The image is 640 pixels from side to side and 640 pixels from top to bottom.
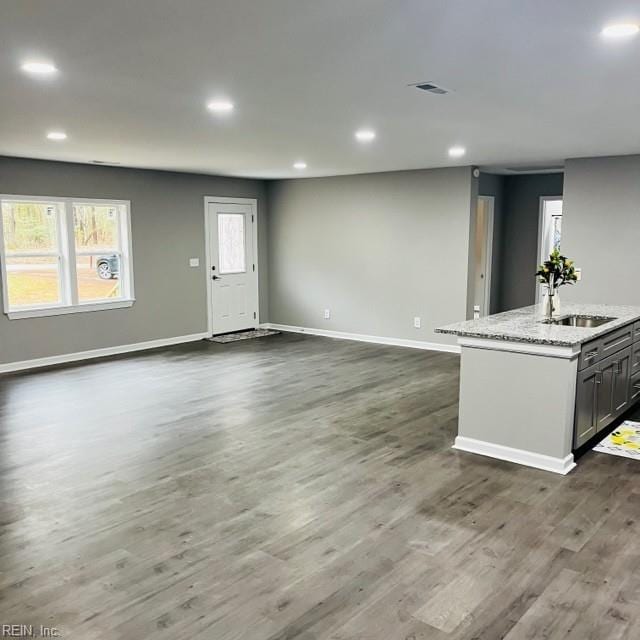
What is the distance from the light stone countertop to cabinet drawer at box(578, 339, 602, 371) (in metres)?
0.08

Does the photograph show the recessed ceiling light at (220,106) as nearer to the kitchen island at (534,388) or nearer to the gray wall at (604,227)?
the kitchen island at (534,388)

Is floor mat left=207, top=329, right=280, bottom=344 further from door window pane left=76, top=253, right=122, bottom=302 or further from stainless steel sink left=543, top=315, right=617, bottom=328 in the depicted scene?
stainless steel sink left=543, top=315, right=617, bottom=328

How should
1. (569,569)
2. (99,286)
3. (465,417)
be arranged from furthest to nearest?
(99,286) < (465,417) < (569,569)

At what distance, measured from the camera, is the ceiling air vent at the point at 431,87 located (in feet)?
11.2

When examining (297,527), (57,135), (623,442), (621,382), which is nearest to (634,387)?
(621,382)

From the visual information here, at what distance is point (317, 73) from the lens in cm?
318

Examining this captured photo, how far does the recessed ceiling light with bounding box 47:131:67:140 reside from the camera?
5023 mm

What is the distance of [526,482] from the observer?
12.7 feet

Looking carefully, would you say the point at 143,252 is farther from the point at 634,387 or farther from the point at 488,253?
the point at 634,387

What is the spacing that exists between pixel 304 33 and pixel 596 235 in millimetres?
5264

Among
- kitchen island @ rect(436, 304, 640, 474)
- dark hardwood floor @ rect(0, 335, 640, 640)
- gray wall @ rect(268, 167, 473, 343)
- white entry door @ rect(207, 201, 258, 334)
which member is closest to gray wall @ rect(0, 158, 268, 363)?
white entry door @ rect(207, 201, 258, 334)

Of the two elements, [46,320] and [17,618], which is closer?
[17,618]

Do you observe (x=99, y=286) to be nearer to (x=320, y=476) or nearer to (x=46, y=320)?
(x=46, y=320)

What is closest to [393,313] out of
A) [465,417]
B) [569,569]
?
[465,417]
